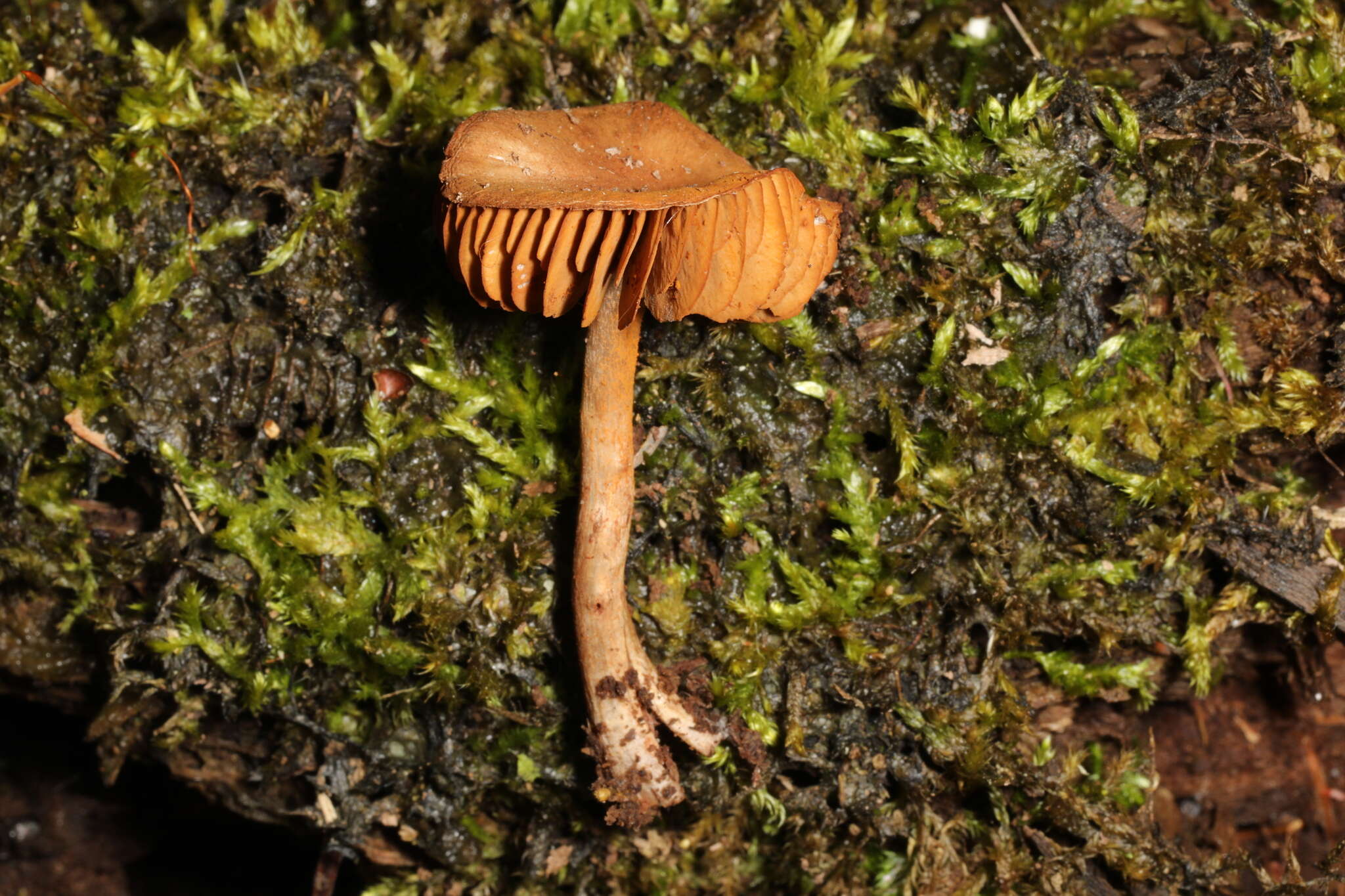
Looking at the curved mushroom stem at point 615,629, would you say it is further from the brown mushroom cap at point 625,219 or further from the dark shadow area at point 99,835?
the dark shadow area at point 99,835

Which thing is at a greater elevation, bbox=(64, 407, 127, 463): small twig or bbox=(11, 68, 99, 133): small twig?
bbox=(11, 68, 99, 133): small twig

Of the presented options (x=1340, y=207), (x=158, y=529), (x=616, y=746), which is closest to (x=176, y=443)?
(x=158, y=529)

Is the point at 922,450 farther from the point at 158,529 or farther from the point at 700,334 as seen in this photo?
the point at 158,529

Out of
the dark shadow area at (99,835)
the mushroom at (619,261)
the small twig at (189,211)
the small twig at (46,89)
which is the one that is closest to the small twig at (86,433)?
the small twig at (189,211)

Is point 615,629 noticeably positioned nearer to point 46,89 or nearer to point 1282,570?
point 1282,570

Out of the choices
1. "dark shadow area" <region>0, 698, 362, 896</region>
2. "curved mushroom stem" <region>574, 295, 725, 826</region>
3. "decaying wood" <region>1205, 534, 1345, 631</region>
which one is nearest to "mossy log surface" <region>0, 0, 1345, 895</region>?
"decaying wood" <region>1205, 534, 1345, 631</region>

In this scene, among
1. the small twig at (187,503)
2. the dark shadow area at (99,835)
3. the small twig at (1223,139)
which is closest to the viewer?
the small twig at (1223,139)

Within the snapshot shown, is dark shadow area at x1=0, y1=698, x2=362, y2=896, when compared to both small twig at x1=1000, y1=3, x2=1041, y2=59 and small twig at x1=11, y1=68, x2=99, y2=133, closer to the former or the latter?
small twig at x1=11, y1=68, x2=99, y2=133
